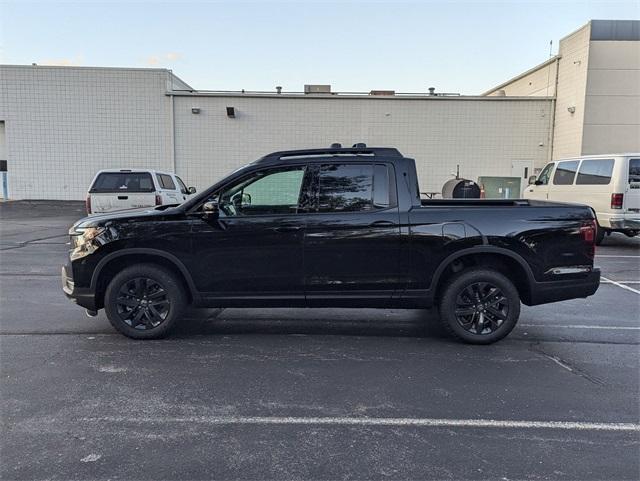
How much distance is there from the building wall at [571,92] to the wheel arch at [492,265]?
1630 cm

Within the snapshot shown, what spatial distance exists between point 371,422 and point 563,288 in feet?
9.32

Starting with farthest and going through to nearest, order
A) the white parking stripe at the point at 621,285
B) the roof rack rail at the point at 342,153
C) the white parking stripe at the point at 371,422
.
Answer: the white parking stripe at the point at 621,285
the roof rack rail at the point at 342,153
the white parking stripe at the point at 371,422

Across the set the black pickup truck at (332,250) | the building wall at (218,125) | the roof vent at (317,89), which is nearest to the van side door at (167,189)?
the building wall at (218,125)

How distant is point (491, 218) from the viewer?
16.5ft

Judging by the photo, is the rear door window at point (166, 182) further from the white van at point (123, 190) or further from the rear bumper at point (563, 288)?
the rear bumper at point (563, 288)

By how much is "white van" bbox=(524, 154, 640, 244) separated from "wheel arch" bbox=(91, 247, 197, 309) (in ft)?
33.9

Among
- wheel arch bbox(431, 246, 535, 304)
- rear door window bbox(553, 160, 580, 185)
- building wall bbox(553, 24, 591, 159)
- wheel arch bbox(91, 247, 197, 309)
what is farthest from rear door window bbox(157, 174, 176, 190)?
building wall bbox(553, 24, 591, 159)

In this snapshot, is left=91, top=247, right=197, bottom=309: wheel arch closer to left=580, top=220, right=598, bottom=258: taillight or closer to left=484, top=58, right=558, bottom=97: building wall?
left=580, top=220, right=598, bottom=258: taillight

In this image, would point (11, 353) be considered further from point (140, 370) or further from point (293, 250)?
point (293, 250)

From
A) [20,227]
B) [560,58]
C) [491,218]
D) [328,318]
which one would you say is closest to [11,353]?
[328,318]

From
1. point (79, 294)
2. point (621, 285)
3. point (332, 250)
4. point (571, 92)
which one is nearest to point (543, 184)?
point (621, 285)

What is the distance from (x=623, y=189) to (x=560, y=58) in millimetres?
11364

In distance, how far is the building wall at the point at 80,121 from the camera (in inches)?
853

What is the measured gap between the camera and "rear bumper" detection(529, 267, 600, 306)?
5121 mm
